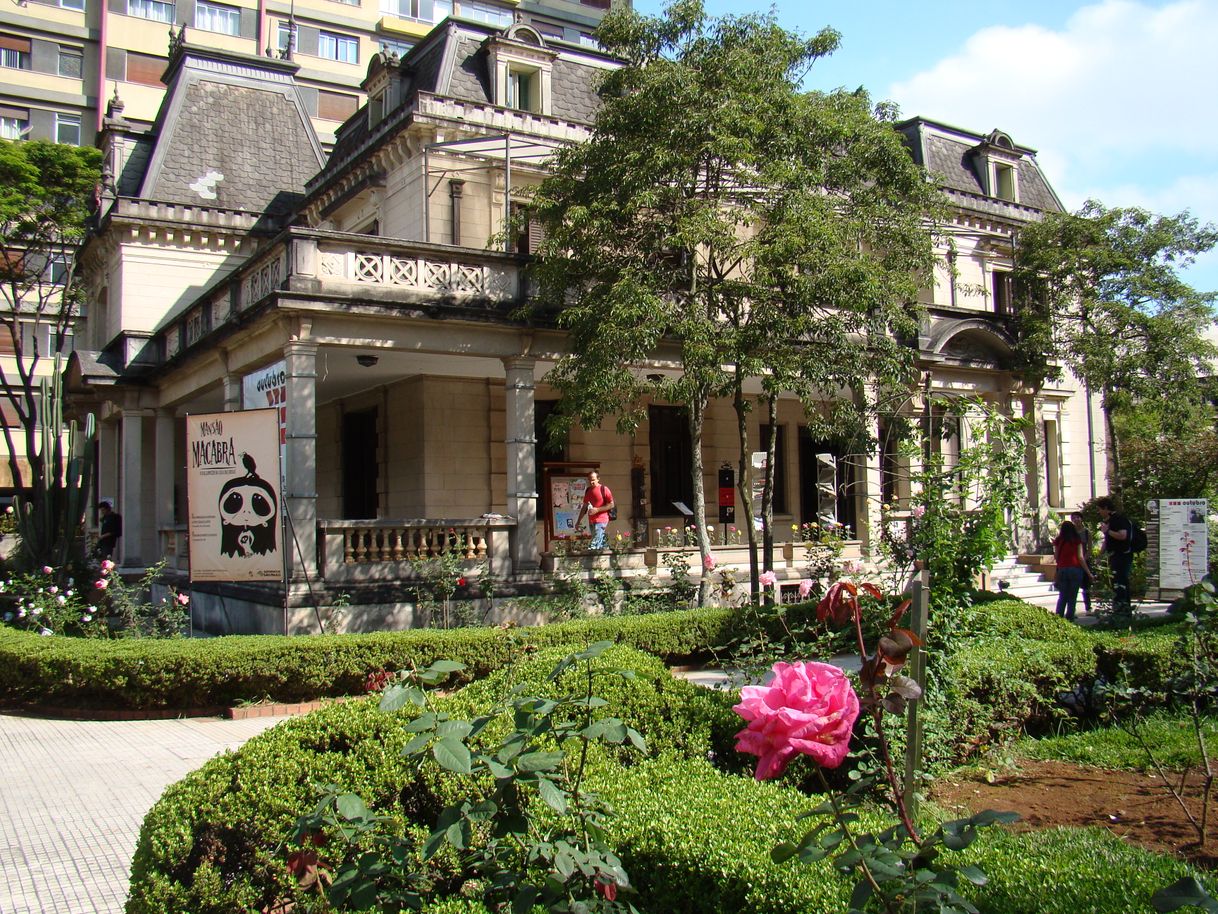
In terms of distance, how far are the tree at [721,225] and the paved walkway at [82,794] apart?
656 centimetres

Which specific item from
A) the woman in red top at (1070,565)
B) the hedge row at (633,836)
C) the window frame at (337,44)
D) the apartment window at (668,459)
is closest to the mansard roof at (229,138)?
the apartment window at (668,459)

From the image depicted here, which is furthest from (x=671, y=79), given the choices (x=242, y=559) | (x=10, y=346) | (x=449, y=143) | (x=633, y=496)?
(x=10, y=346)

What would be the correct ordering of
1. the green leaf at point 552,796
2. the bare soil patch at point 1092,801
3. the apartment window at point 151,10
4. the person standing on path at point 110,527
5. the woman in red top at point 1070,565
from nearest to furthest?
the green leaf at point 552,796
the bare soil patch at point 1092,801
the woman in red top at point 1070,565
the person standing on path at point 110,527
the apartment window at point 151,10

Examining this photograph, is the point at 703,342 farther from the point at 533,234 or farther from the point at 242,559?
the point at 533,234

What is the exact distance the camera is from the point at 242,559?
11906 mm

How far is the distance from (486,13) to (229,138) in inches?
1203

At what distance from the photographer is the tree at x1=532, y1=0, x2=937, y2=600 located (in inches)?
511

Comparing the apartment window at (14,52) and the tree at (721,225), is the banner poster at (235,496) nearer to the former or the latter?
the tree at (721,225)

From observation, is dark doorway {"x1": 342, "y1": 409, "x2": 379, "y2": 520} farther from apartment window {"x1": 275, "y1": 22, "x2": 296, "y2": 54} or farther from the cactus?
apartment window {"x1": 275, "y1": 22, "x2": 296, "y2": 54}

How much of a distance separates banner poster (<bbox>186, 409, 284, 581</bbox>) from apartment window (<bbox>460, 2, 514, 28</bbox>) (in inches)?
1750

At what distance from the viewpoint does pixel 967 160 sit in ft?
90.4

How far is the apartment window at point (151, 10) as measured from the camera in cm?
4306

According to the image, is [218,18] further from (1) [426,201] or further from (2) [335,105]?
(1) [426,201]

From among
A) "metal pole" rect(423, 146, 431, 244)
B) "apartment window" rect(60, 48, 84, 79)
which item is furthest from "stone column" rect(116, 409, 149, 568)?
"apartment window" rect(60, 48, 84, 79)
